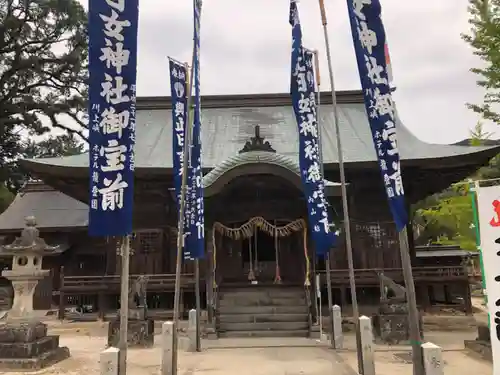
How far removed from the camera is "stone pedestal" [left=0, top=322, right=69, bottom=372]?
8.33 metres

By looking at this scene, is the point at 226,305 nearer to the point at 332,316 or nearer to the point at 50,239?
the point at 332,316

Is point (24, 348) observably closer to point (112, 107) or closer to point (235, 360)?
point (235, 360)

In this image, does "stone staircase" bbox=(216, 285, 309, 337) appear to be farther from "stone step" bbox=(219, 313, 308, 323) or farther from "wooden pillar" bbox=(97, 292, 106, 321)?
"wooden pillar" bbox=(97, 292, 106, 321)

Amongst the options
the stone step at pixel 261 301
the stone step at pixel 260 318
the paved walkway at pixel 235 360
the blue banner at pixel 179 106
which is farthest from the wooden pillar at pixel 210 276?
the blue banner at pixel 179 106

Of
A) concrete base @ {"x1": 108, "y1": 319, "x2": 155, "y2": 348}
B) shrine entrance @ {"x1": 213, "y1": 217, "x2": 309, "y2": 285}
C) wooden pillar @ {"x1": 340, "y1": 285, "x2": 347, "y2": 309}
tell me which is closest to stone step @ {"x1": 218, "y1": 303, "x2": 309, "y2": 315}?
shrine entrance @ {"x1": 213, "y1": 217, "x2": 309, "y2": 285}

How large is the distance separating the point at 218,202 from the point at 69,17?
2547 centimetres

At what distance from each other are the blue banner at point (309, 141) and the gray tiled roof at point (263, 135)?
5939 mm

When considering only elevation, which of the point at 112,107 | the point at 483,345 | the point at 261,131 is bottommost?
the point at 483,345

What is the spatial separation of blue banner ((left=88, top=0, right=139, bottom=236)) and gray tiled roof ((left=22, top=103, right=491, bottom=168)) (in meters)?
10.1

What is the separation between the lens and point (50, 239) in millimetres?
21203

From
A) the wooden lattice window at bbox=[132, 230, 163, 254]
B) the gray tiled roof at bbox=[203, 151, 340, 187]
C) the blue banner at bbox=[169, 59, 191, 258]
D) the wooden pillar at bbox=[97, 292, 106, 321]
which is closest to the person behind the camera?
the blue banner at bbox=[169, 59, 191, 258]

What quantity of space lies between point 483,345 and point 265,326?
543 centimetres

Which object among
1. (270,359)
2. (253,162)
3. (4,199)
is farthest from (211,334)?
(4,199)

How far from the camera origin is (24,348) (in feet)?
27.9
